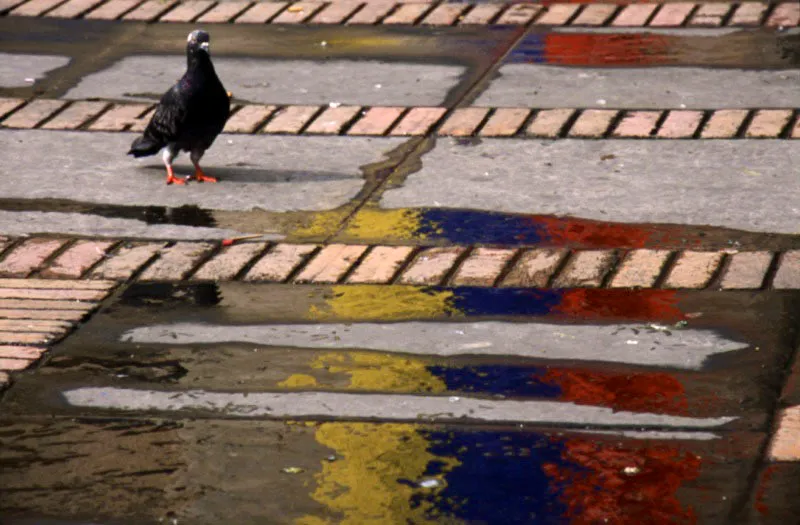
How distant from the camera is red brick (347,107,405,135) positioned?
682 centimetres

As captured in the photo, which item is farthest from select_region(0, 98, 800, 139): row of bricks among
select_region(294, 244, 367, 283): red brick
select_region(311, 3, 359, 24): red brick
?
select_region(311, 3, 359, 24): red brick

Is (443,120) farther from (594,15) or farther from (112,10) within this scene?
(112,10)

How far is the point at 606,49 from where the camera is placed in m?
7.87

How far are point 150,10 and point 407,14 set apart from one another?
1453 millimetres

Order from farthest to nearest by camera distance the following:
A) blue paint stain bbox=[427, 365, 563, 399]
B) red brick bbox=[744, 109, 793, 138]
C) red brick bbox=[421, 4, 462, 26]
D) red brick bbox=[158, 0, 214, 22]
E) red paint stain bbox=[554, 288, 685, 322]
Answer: red brick bbox=[158, 0, 214, 22] → red brick bbox=[421, 4, 462, 26] → red brick bbox=[744, 109, 793, 138] → red paint stain bbox=[554, 288, 685, 322] → blue paint stain bbox=[427, 365, 563, 399]

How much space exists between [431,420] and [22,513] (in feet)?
3.59

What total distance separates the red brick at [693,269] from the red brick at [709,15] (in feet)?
10.4

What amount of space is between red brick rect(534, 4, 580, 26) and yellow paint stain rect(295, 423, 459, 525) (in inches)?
180

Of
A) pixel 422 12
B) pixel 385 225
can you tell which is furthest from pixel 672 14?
pixel 385 225

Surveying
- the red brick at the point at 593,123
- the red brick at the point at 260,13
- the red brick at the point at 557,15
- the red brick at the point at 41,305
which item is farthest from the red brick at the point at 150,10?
the red brick at the point at 41,305

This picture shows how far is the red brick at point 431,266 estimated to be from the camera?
5211 millimetres

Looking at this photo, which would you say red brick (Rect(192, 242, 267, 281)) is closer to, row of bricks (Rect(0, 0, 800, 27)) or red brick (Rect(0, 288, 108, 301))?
red brick (Rect(0, 288, 108, 301))

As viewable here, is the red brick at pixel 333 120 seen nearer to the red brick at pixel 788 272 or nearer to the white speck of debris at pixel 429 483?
the red brick at pixel 788 272

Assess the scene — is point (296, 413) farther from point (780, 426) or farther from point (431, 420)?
point (780, 426)
